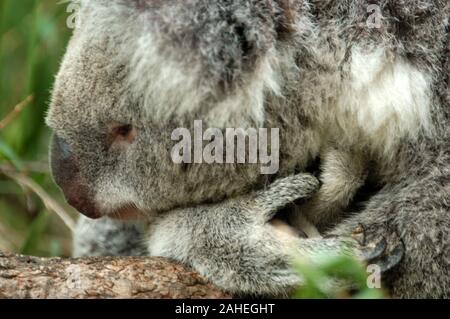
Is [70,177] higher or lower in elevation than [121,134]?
lower

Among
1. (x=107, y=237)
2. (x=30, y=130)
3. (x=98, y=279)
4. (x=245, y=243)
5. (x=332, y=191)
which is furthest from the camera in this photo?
(x=30, y=130)

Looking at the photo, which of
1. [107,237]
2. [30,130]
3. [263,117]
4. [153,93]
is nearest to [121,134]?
[153,93]

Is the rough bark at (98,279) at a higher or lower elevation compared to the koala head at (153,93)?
lower

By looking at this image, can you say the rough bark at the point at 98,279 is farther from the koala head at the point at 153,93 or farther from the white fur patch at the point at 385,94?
the white fur patch at the point at 385,94

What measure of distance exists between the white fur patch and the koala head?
0.89 ft

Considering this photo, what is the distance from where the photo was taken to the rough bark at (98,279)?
252 cm

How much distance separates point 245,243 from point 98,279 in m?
0.50

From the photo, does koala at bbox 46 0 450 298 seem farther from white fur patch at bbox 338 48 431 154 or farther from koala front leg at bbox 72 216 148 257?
koala front leg at bbox 72 216 148 257

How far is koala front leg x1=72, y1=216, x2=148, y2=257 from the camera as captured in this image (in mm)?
3785

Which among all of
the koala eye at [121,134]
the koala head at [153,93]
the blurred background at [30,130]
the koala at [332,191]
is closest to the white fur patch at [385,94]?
the koala at [332,191]

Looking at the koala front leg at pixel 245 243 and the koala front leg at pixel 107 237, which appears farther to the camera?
the koala front leg at pixel 107 237

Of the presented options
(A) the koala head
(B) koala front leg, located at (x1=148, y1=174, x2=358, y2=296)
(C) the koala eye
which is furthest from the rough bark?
(C) the koala eye

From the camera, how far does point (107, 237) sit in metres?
3.85

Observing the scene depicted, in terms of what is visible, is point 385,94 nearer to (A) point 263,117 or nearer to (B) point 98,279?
(A) point 263,117
